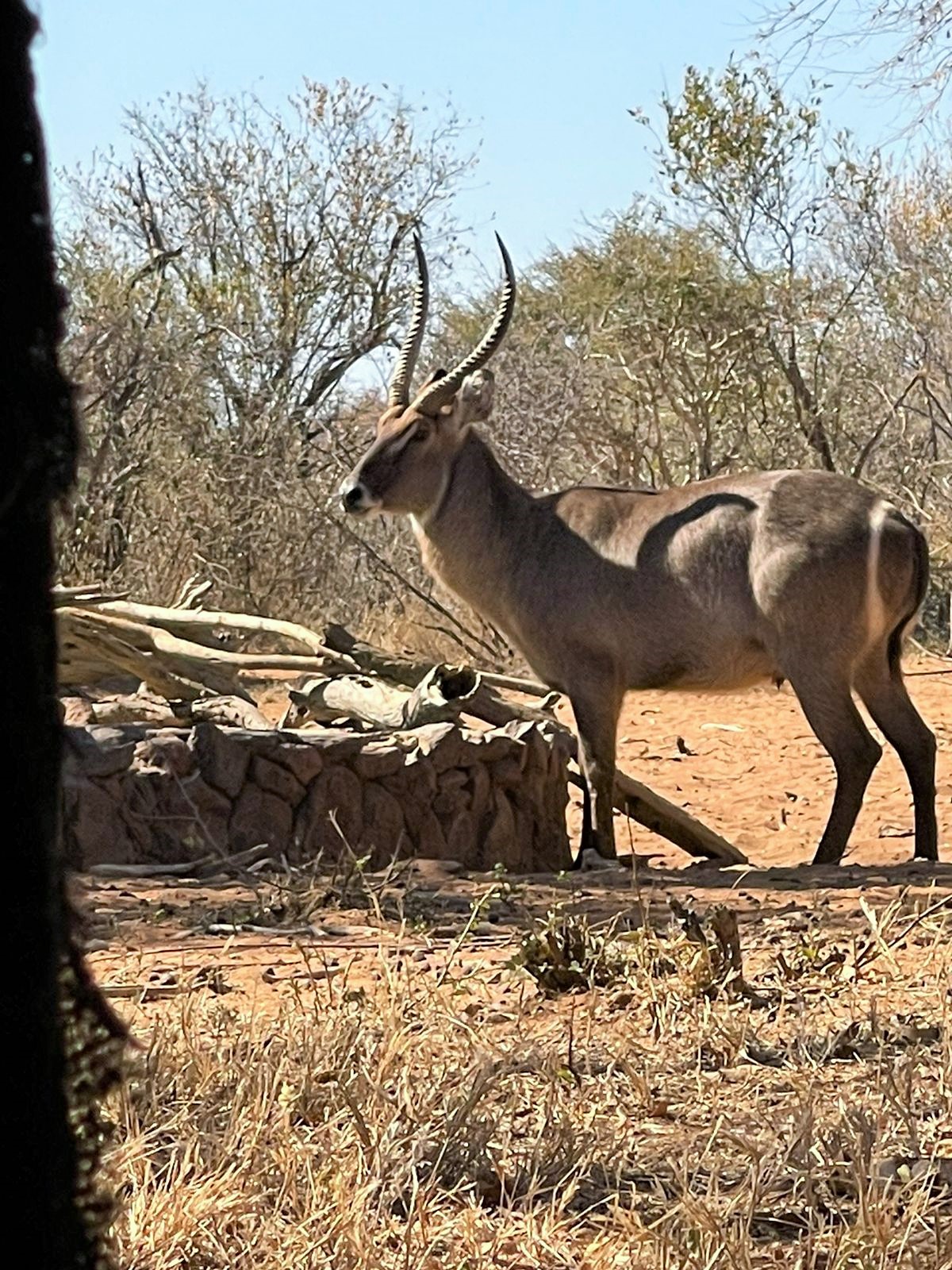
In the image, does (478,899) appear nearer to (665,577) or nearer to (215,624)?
(665,577)

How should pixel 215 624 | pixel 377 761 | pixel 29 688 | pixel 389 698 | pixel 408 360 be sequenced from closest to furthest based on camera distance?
pixel 29 688, pixel 377 761, pixel 389 698, pixel 215 624, pixel 408 360

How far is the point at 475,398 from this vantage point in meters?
7.79

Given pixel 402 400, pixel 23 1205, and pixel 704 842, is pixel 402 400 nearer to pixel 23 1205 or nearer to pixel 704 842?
pixel 704 842

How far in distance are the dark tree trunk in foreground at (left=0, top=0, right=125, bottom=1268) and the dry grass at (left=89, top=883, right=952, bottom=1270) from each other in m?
1.02

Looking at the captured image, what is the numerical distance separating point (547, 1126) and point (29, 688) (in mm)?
2038

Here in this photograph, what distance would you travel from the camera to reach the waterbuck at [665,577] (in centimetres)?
706

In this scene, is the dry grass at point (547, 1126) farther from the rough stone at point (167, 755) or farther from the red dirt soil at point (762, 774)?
the red dirt soil at point (762, 774)

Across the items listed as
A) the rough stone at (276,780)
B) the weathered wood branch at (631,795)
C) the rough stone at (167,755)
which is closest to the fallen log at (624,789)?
the weathered wood branch at (631,795)

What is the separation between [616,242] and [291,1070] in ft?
53.9

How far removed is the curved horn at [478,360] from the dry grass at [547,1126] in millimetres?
3996

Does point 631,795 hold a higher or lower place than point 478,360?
lower

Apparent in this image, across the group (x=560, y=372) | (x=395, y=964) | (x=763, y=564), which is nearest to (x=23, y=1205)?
(x=395, y=964)

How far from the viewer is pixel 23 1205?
1117mm

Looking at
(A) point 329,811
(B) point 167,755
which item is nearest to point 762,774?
(A) point 329,811
